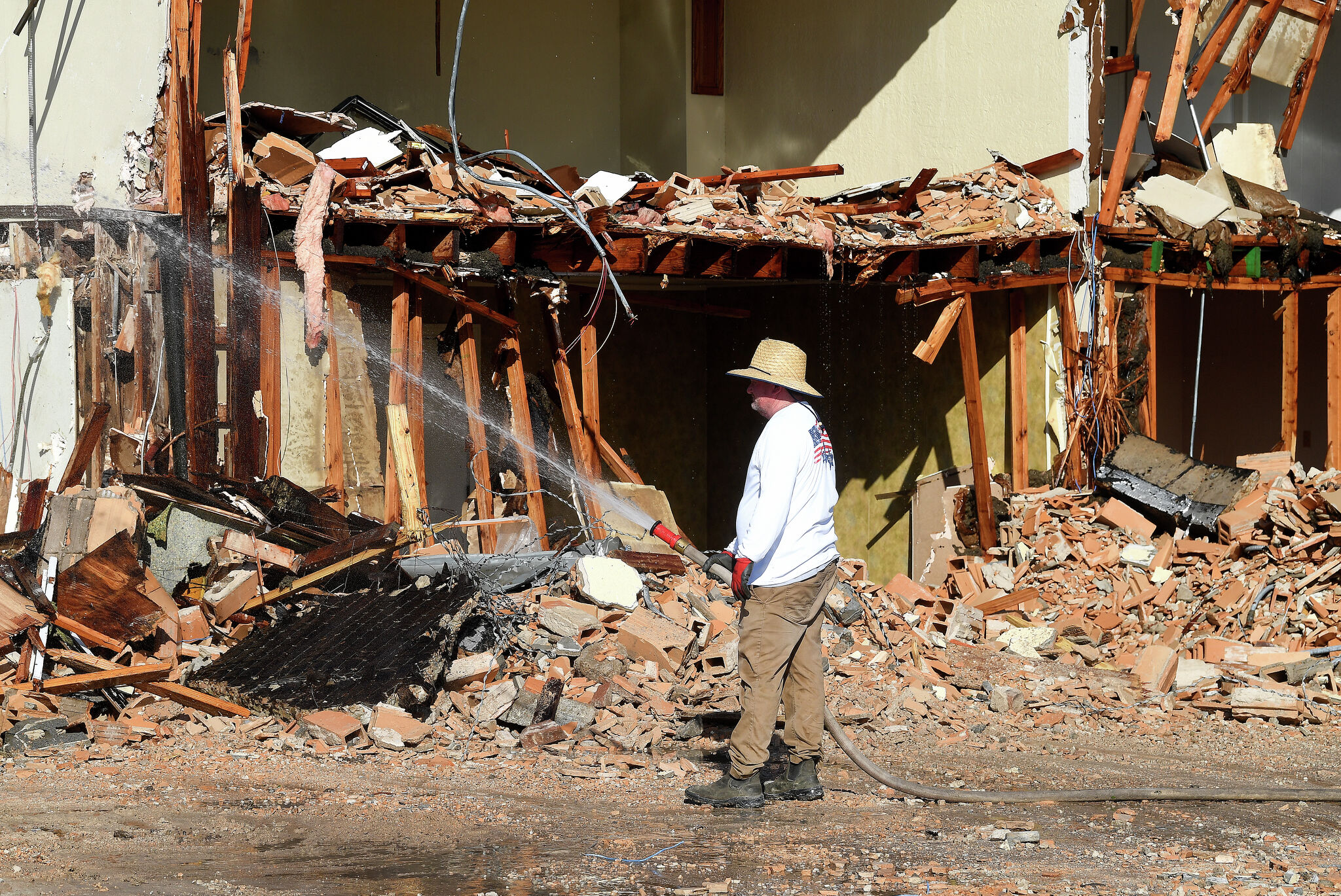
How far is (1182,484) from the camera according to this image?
33.5ft

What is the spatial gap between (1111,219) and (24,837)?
10021mm

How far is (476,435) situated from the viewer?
33.2ft

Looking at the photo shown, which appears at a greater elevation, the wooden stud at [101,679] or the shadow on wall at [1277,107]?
the shadow on wall at [1277,107]

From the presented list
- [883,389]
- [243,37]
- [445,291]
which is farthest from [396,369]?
[883,389]

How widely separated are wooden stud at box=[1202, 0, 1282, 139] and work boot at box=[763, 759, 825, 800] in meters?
8.74

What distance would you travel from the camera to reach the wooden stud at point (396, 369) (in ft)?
30.1

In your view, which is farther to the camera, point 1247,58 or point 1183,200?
point 1183,200

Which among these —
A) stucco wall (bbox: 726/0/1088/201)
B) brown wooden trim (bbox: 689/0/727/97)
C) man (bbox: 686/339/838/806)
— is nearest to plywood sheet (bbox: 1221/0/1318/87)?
stucco wall (bbox: 726/0/1088/201)

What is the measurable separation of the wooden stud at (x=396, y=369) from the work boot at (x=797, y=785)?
4877 mm

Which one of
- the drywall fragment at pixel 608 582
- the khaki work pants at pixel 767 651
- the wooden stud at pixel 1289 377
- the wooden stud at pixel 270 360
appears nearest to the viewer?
the khaki work pants at pixel 767 651

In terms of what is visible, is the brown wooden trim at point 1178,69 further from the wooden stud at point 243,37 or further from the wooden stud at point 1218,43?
the wooden stud at point 243,37

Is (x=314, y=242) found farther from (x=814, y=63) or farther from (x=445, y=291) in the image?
(x=814, y=63)

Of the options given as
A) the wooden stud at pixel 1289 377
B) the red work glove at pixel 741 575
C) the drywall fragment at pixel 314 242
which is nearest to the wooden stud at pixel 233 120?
the drywall fragment at pixel 314 242

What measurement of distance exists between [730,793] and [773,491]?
1.33 m
